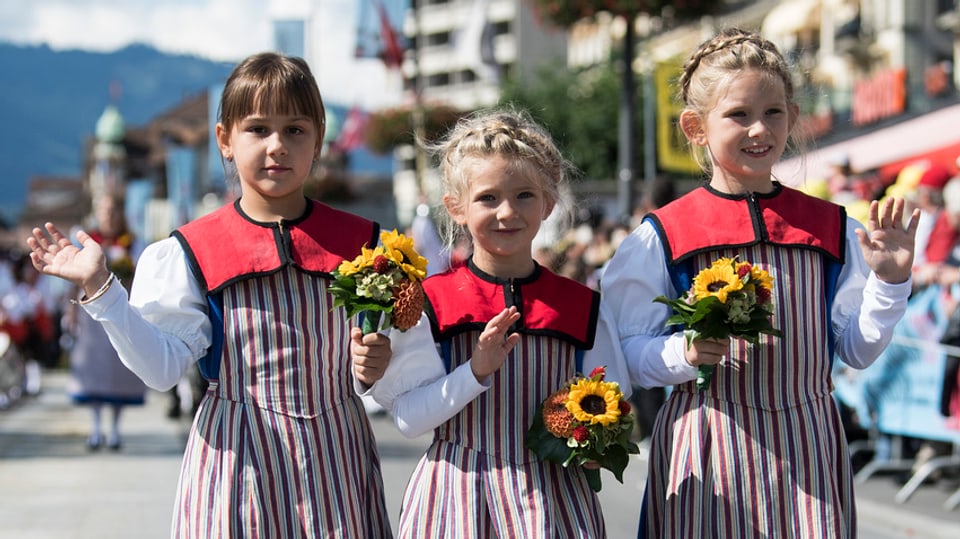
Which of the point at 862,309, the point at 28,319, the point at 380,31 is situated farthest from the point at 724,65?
the point at 380,31

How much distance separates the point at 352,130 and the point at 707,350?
1770 inches

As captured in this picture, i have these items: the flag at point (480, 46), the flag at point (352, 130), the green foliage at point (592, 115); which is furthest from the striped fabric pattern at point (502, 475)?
the green foliage at point (592, 115)

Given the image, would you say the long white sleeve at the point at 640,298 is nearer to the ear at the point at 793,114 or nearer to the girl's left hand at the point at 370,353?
the ear at the point at 793,114

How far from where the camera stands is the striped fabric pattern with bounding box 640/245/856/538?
3.75m

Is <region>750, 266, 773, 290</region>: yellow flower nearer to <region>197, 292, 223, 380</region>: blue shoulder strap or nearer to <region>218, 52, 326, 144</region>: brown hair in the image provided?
<region>218, 52, 326, 144</region>: brown hair

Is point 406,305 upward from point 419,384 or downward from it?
upward

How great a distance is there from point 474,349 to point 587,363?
36cm

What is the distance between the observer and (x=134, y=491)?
9.28 metres

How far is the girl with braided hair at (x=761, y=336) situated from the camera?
148 inches

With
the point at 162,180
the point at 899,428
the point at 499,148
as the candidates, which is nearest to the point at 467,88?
the point at 162,180

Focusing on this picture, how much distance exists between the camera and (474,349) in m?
3.74

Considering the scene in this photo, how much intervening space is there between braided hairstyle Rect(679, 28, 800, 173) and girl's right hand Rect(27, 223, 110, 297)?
1752 millimetres

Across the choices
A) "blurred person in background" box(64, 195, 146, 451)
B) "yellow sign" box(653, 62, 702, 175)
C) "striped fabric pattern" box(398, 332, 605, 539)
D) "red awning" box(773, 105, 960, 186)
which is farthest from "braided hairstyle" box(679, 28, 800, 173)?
"red awning" box(773, 105, 960, 186)

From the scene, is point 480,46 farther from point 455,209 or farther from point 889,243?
point 889,243
